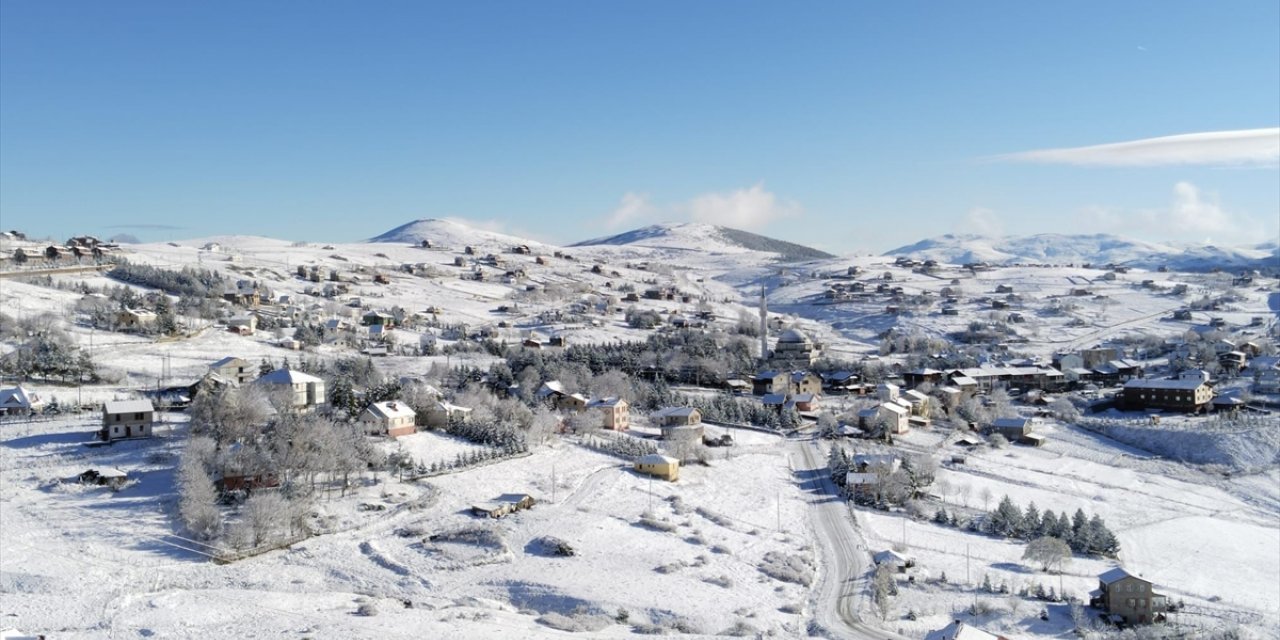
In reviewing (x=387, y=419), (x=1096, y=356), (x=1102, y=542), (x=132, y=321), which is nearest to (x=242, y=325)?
(x=132, y=321)

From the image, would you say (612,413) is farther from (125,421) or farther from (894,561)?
→ (125,421)

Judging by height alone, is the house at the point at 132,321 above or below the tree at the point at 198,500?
above

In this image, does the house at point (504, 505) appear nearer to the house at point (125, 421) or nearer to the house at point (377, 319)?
the house at point (125, 421)

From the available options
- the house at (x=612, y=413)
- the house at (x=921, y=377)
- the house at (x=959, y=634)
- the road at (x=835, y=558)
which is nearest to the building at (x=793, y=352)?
the house at (x=921, y=377)

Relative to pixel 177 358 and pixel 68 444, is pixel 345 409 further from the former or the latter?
pixel 177 358

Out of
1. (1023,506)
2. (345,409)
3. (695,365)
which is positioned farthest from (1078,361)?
(345,409)
